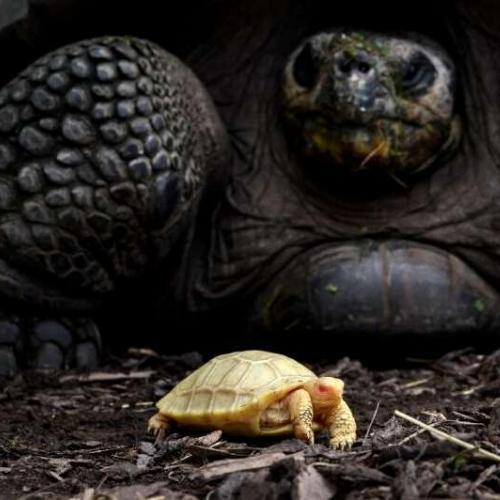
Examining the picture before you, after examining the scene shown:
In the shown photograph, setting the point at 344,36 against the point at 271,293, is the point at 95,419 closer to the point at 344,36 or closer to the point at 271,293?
the point at 271,293

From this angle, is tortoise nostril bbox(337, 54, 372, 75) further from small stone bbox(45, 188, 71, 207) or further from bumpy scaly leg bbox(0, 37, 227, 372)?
small stone bbox(45, 188, 71, 207)


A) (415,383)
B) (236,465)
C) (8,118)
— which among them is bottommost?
(415,383)

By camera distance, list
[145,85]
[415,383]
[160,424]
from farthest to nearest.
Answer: [145,85]
[415,383]
[160,424]

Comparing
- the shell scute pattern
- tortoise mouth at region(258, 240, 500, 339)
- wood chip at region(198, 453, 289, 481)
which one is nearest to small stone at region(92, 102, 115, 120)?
tortoise mouth at region(258, 240, 500, 339)

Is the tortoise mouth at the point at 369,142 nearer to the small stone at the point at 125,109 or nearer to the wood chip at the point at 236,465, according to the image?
the small stone at the point at 125,109

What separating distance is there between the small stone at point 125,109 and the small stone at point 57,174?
23 centimetres

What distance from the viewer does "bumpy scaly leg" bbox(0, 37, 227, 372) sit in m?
3.68

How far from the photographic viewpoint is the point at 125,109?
377 cm

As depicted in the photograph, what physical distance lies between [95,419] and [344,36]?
5.08ft

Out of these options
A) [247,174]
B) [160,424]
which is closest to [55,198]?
[247,174]

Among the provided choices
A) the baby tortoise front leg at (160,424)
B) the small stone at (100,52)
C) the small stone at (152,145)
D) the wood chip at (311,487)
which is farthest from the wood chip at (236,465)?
the small stone at (100,52)

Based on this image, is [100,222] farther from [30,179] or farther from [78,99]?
[78,99]

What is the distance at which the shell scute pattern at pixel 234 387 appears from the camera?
2.63 metres

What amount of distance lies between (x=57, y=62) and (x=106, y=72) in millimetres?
148
